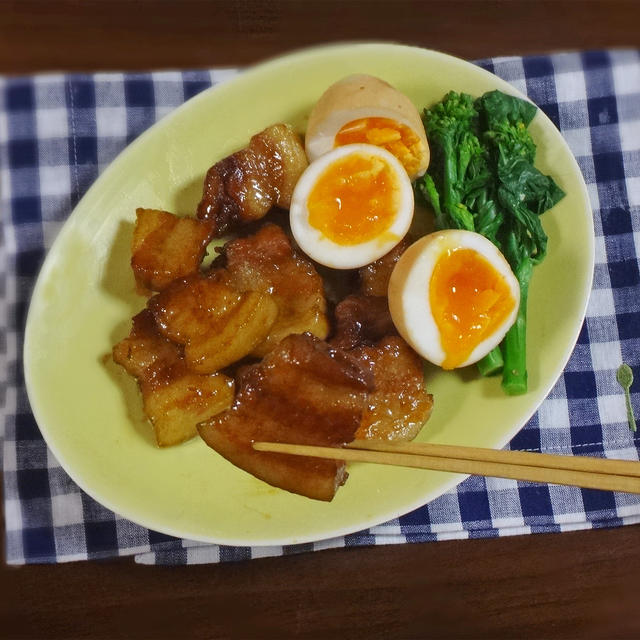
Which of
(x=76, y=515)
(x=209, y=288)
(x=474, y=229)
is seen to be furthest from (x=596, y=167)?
(x=76, y=515)

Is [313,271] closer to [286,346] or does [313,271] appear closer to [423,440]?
[286,346]

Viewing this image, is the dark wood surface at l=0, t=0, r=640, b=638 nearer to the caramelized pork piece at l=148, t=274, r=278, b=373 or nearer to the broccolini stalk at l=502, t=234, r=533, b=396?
the broccolini stalk at l=502, t=234, r=533, b=396

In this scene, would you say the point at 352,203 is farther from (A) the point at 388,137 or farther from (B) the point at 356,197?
(A) the point at 388,137

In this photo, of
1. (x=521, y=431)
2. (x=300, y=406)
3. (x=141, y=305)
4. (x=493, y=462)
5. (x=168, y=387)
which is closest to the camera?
(x=493, y=462)

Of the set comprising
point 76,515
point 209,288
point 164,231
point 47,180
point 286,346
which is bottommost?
point 76,515

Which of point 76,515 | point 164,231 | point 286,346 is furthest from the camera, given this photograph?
point 76,515

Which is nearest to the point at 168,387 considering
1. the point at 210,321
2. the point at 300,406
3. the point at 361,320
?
the point at 210,321
